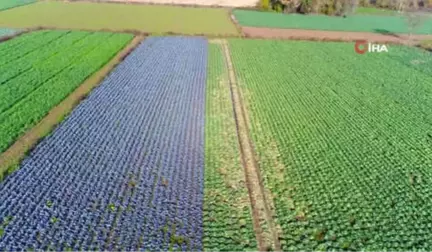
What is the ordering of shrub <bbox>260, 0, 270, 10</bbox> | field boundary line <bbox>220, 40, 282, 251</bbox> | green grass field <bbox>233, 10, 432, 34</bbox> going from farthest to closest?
1. shrub <bbox>260, 0, 270, 10</bbox>
2. green grass field <bbox>233, 10, 432, 34</bbox>
3. field boundary line <bbox>220, 40, 282, 251</bbox>

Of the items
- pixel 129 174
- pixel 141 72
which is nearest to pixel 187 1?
pixel 141 72

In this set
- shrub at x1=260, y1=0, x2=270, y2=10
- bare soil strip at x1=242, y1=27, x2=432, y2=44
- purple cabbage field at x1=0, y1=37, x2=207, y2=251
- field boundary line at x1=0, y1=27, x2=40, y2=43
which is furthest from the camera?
shrub at x1=260, y1=0, x2=270, y2=10

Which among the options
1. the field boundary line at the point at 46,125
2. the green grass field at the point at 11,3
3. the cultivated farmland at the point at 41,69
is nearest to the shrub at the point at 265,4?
the cultivated farmland at the point at 41,69

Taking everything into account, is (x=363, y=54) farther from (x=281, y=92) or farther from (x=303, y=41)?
(x=281, y=92)

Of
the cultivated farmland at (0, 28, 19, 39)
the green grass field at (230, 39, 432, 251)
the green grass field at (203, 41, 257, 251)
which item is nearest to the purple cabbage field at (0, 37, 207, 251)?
the green grass field at (203, 41, 257, 251)

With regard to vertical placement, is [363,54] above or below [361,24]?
below

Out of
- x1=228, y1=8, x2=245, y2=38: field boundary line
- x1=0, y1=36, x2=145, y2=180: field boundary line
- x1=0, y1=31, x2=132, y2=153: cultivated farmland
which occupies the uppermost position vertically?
x1=228, y1=8, x2=245, y2=38: field boundary line

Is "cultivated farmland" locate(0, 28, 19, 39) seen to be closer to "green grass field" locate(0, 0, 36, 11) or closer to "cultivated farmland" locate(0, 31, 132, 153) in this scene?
"cultivated farmland" locate(0, 31, 132, 153)

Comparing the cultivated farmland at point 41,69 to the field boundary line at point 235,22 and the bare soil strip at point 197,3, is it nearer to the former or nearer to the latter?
the field boundary line at point 235,22
